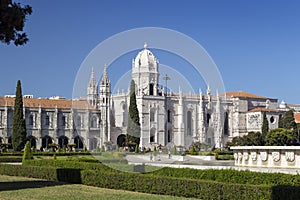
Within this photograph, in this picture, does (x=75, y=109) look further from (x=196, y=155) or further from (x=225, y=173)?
(x=196, y=155)

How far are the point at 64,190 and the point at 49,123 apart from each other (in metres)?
50.4

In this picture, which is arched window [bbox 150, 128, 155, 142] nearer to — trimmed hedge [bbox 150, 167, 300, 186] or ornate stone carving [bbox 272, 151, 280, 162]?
ornate stone carving [bbox 272, 151, 280, 162]

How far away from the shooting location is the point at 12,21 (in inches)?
499

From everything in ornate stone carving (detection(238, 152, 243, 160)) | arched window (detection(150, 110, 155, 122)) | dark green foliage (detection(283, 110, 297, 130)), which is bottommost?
ornate stone carving (detection(238, 152, 243, 160))

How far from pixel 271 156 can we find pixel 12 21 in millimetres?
10391

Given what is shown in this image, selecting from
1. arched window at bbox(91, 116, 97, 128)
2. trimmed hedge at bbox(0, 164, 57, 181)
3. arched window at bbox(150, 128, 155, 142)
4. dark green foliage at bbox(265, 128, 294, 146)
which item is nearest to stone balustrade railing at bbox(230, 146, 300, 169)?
trimmed hedge at bbox(0, 164, 57, 181)

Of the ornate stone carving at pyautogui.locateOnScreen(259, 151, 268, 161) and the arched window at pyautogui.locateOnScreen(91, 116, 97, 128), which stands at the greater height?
the arched window at pyautogui.locateOnScreen(91, 116, 97, 128)

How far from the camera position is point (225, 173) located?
45.3 ft

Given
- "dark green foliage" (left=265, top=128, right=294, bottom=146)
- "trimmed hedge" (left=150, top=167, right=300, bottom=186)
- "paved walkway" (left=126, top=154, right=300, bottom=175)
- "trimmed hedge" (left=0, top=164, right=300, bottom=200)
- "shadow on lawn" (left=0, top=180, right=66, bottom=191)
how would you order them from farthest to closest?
"dark green foliage" (left=265, top=128, right=294, bottom=146) < "paved walkway" (left=126, top=154, right=300, bottom=175) < "shadow on lawn" (left=0, top=180, right=66, bottom=191) < "trimmed hedge" (left=150, top=167, right=300, bottom=186) < "trimmed hedge" (left=0, top=164, right=300, bottom=200)

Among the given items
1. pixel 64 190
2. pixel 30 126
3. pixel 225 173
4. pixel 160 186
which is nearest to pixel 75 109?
pixel 64 190

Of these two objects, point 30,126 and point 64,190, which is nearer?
point 64,190

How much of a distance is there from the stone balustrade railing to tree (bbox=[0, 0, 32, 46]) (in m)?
9.67

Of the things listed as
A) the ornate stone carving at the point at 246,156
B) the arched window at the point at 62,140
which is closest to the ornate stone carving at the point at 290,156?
the ornate stone carving at the point at 246,156

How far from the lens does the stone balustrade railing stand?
17.6 m
